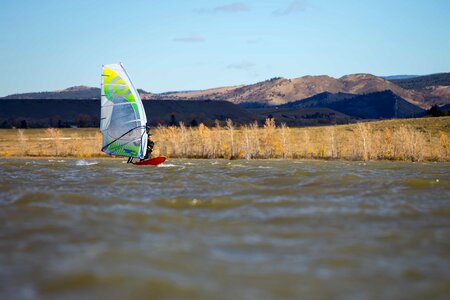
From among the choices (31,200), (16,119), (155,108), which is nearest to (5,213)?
(31,200)

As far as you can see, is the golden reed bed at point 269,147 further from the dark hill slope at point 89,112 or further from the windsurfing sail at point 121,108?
the dark hill slope at point 89,112

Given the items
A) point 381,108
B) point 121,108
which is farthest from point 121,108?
point 381,108

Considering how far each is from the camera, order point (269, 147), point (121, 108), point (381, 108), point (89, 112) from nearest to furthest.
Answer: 1. point (121, 108)
2. point (269, 147)
3. point (89, 112)
4. point (381, 108)

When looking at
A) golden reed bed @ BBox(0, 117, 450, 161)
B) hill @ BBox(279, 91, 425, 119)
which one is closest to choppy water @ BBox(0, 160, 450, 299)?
golden reed bed @ BBox(0, 117, 450, 161)

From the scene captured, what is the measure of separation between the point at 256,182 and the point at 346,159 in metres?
22.7

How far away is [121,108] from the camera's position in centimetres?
3444

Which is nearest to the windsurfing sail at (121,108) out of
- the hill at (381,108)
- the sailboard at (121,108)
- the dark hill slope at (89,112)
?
the sailboard at (121,108)

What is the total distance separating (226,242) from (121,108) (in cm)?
2160

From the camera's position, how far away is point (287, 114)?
151500 millimetres

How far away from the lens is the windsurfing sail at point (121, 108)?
113 ft

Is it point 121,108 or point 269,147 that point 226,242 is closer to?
point 121,108

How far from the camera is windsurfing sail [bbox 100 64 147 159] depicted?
113ft

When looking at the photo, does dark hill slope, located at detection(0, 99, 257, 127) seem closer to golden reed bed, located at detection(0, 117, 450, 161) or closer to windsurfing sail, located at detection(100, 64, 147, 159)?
golden reed bed, located at detection(0, 117, 450, 161)

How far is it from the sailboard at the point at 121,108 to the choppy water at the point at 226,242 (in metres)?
9.00
